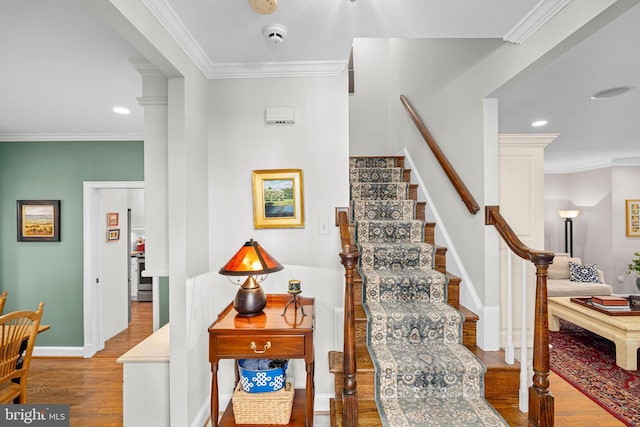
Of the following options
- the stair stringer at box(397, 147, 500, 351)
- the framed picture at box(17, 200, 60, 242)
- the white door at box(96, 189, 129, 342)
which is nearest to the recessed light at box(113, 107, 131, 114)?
the white door at box(96, 189, 129, 342)

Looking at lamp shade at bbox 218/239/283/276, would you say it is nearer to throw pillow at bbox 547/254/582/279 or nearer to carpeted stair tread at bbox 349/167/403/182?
carpeted stair tread at bbox 349/167/403/182

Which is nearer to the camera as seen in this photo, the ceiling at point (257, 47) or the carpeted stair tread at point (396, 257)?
the ceiling at point (257, 47)

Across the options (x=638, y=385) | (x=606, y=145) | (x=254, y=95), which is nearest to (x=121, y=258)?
(x=254, y=95)

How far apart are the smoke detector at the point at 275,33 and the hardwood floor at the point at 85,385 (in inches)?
120

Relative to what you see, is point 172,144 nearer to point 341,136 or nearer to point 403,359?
point 341,136

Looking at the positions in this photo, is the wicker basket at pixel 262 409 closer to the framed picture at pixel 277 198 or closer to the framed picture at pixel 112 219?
the framed picture at pixel 277 198

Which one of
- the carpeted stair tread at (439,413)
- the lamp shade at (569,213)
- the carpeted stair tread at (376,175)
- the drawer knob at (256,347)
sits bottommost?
the carpeted stair tread at (439,413)

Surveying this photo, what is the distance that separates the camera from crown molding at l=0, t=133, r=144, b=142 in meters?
3.87

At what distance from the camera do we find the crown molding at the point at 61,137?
3873mm

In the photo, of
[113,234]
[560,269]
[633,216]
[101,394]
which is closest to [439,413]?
[101,394]

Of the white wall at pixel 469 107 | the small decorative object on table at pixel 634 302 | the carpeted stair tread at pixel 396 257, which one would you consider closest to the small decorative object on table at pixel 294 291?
the carpeted stair tread at pixel 396 257

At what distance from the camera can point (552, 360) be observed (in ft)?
11.0

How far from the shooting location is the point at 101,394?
9.79 ft

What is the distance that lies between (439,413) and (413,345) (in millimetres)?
452
